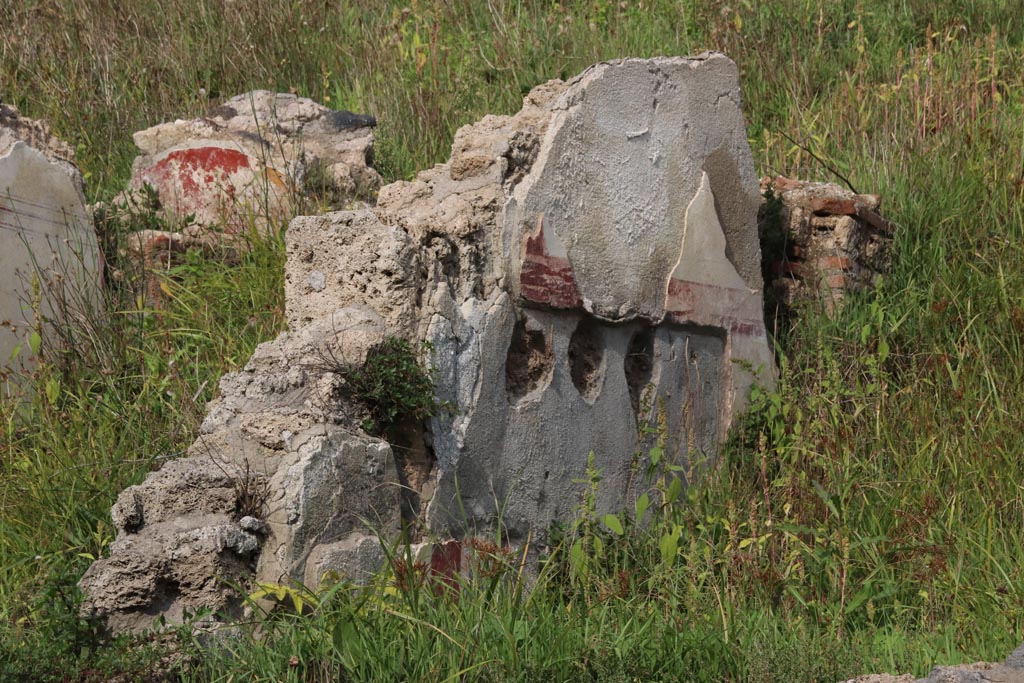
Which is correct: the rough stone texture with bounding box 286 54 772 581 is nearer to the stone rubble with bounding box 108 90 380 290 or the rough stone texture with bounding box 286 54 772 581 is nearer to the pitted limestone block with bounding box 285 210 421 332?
the pitted limestone block with bounding box 285 210 421 332

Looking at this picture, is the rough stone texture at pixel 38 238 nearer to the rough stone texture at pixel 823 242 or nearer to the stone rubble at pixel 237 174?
the stone rubble at pixel 237 174

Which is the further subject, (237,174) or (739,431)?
(237,174)

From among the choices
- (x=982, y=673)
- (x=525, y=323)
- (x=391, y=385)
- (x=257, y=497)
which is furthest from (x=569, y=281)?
(x=982, y=673)

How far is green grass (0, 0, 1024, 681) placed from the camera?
11.1 feet

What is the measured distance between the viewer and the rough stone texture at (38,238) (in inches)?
211

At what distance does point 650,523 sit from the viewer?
4812 mm

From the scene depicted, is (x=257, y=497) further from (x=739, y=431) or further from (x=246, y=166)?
(x=246, y=166)

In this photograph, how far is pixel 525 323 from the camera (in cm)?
458

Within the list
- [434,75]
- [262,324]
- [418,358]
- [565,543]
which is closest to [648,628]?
[565,543]

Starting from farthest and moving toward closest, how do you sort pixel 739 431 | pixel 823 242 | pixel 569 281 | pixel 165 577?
pixel 823 242, pixel 739 431, pixel 569 281, pixel 165 577

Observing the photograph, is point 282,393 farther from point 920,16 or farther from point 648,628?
point 920,16

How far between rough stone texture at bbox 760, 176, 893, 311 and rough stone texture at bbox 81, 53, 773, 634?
528 mm


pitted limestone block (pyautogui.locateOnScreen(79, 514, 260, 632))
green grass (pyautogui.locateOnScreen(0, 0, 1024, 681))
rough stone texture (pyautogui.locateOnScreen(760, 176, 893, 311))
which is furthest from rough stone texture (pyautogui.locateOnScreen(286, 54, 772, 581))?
pitted limestone block (pyautogui.locateOnScreen(79, 514, 260, 632))

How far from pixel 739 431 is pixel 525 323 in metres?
1.34
